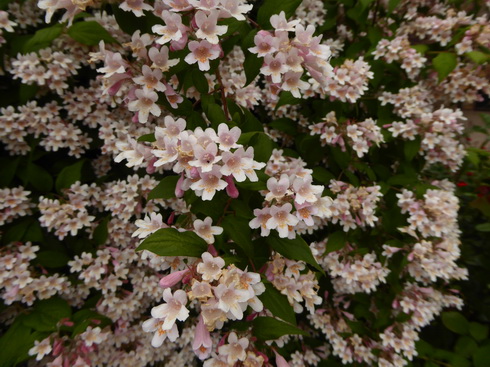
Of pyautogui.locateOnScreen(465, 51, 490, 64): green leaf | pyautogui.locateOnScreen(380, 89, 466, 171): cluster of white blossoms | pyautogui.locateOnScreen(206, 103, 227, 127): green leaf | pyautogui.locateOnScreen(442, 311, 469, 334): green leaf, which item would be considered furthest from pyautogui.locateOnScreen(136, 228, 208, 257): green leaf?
pyautogui.locateOnScreen(442, 311, 469, 334): green leaf

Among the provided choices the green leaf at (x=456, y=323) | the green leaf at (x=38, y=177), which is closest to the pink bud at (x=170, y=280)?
the green leaf at (x=38, y=177)

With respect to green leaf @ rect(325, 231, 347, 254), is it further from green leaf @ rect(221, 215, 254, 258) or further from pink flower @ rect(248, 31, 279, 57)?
pink flower @ rect(248, 31, 279, 57)

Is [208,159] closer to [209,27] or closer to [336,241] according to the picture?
[209,27]

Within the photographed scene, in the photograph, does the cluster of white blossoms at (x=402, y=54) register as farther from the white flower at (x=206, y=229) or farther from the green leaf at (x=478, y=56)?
the white flower at (x=206, y=229)

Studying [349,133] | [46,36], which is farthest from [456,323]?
[46,36]

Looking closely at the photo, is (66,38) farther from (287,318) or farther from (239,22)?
(287,318)

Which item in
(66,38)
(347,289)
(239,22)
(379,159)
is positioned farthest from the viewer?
(379,159)

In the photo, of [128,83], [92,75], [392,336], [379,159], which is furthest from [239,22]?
[392,336]
